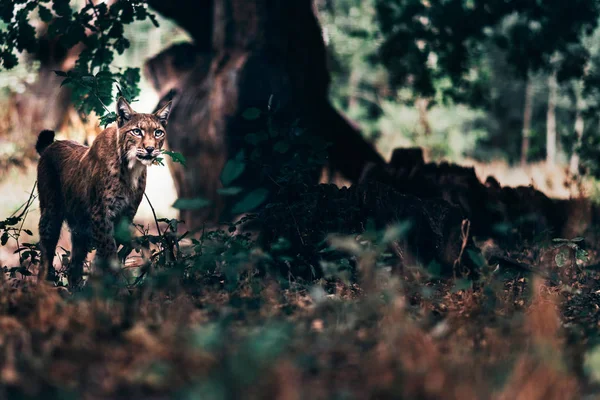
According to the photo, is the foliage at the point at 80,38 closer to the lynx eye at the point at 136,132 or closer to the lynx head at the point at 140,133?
the lynx head at the point at 140,133

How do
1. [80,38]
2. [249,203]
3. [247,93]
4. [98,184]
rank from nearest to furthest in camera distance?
[249,203] < [98,184] < [80,38] < [247,93]

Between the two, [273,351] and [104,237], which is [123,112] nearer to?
[104,237]

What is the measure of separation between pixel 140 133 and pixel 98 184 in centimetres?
Answer: 60

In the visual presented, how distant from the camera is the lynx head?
18.4 feet

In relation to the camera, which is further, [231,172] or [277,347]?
[231,172]

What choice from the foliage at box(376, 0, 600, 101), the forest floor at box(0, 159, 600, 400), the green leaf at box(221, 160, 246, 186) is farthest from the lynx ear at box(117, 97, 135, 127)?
the foliage at box(376, 0, 600, 101)

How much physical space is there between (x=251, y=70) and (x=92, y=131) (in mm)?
2833

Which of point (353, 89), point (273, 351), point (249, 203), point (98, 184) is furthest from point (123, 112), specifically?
point (353, 89)

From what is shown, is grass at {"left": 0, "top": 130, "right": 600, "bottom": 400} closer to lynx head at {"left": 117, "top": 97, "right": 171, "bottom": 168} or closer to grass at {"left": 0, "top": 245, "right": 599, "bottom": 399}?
grass at {"left": 0, "top": 245, "right": 599, "bottom": 399}

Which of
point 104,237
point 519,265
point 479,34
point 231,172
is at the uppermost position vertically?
point 479,34

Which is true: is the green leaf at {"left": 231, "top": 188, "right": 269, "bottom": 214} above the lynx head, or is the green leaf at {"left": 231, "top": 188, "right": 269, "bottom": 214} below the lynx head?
below

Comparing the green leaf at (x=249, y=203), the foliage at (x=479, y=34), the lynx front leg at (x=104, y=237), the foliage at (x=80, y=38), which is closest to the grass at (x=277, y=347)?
the green leaf at (x=249, y=203)

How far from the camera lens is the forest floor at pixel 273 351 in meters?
2.70

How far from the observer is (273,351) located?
2713 mm
